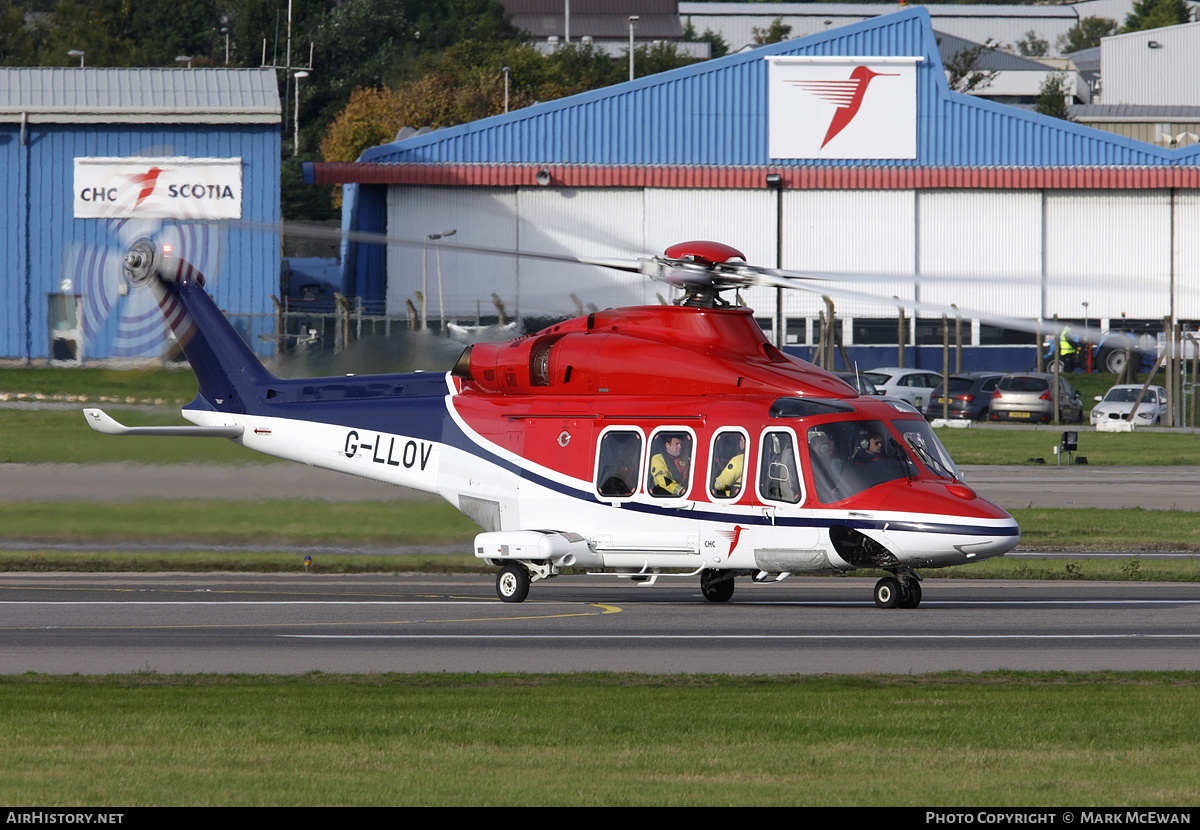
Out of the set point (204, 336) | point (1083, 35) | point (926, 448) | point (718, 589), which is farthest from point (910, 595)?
point (1083, 35)

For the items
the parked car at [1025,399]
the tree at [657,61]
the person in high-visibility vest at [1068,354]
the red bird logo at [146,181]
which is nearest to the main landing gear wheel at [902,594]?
the parked car at [1025,399]

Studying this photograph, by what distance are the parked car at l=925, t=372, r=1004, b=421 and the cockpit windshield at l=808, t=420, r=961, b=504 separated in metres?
28.5

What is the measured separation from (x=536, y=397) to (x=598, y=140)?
131 feet

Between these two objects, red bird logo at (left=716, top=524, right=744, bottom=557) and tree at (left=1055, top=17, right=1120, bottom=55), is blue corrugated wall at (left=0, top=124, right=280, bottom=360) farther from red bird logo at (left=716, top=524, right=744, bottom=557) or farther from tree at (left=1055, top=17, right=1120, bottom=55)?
tree at (left=1055, top=17, right=1120, bottom=55)

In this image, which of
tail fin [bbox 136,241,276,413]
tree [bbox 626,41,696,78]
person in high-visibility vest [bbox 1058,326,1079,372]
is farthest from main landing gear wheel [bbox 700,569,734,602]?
tree [bbox 626,41,696,78]

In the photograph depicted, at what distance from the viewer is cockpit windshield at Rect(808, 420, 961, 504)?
1622 centimetres

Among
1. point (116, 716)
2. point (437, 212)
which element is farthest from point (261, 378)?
point (437, 212)

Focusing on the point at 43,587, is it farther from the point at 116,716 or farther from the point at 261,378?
the point at 116,716

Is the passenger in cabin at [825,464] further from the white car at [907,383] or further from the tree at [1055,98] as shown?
the tree at [1055,98]

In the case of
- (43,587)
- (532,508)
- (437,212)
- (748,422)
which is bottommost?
(43,587)

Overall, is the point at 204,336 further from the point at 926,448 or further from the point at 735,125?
the point at 735,125

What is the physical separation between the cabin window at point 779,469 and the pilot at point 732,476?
228 millimetres

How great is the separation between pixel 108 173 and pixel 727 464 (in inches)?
1501

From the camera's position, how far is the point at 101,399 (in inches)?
1139
